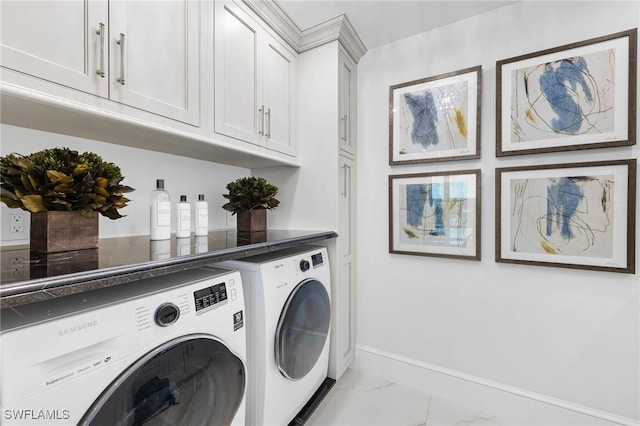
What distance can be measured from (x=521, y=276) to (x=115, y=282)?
2044mm

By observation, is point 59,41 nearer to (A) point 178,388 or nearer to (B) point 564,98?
(A) point 178,388

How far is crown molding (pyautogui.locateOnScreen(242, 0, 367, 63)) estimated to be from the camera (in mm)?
1639

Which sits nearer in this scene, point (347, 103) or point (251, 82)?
point (251, 82)

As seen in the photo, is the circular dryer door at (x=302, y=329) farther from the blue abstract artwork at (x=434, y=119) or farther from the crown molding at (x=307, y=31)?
the crown molding at (x=307, y=31)

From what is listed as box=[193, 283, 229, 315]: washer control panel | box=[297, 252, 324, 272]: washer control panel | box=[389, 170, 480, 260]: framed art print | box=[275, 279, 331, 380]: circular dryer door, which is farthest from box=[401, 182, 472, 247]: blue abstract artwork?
box=[193, 283, 229, 315]: washer control panel

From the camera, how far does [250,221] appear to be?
64.4 inches

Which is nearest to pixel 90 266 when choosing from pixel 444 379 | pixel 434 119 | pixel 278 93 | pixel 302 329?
pixel 302 329

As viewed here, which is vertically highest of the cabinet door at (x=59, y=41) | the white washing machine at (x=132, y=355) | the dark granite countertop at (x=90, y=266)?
the cabinet door at (x=59, y=41)

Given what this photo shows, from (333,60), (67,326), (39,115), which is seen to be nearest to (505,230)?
(333,60)

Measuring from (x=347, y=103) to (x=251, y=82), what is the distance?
78cm

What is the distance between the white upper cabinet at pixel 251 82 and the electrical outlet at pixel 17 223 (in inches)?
35.1

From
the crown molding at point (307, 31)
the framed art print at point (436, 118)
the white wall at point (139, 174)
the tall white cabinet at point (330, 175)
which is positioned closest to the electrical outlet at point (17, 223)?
the white wall at point (139, 174)

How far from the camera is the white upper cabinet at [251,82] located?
4.60 feet

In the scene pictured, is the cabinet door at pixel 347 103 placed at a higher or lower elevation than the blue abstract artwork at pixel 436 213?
higher
